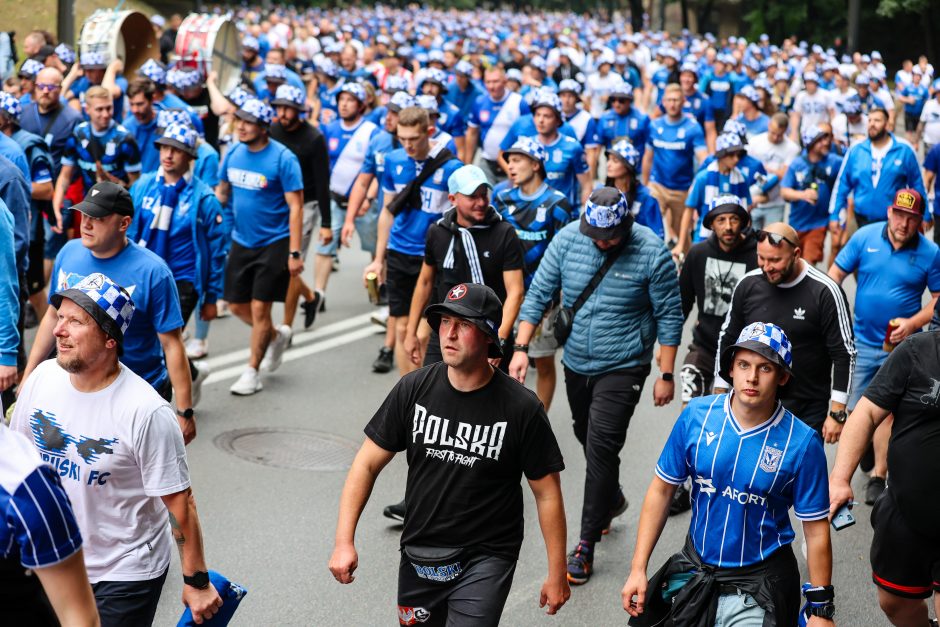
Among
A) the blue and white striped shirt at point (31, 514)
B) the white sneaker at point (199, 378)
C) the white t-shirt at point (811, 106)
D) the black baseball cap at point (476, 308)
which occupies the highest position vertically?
the black baseball cap at point (476, 308)

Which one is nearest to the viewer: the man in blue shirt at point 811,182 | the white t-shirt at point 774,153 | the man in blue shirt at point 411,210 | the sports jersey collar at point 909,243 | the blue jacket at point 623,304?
the blue jacket at point 623,304

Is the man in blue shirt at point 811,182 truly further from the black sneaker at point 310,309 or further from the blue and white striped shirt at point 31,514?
the blue and white striped shirt at point 31,514

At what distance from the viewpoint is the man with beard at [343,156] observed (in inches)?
508

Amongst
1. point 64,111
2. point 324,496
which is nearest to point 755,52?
point 64,111

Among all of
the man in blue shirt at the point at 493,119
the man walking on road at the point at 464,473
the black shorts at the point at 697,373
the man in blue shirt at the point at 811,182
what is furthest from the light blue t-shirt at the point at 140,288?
the man in blue shirt at the point at 493,119

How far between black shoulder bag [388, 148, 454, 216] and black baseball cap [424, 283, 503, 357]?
4863 mm

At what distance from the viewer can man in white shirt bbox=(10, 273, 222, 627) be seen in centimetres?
479

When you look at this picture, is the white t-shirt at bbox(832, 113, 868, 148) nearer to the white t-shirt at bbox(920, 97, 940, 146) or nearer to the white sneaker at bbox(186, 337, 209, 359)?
the white t-shirt at bbox(920, 97, 940, 146)

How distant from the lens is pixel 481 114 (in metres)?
18.2

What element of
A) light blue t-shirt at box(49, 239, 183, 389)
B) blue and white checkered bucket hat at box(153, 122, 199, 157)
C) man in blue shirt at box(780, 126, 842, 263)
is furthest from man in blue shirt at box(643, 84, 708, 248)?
light blue t-shirt at box(49, 239, 183, 389)

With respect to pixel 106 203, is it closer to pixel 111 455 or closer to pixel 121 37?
pixel 111 455

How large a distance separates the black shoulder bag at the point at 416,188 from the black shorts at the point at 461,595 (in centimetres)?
513

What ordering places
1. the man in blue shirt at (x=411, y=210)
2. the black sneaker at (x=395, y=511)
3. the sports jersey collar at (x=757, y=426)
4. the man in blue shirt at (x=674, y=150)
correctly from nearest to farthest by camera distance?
the sports jersey collar at (x=757, y=426) < the black sneaker at (x=395, y=511) < the man in blue shirt at (x=411, y=210) < the man in blue shirt at (x=674, y=150)

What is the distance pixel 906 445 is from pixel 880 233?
11.0 feet
